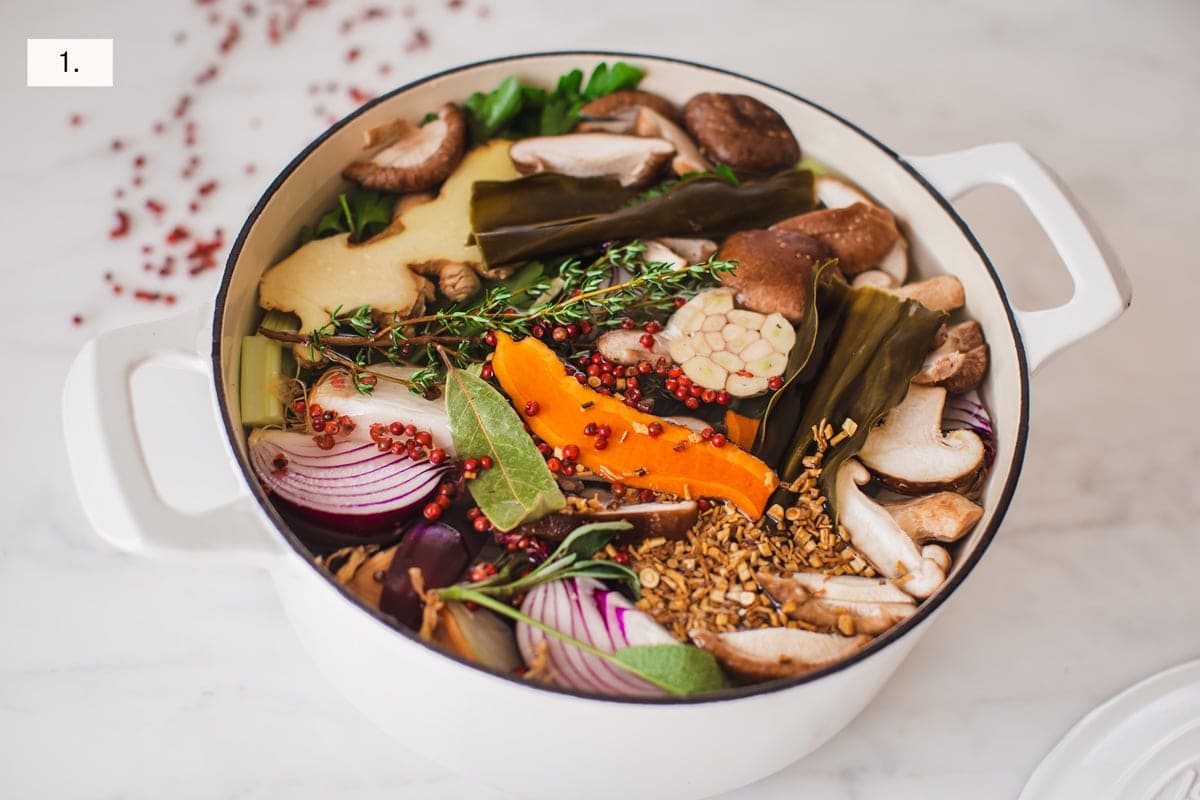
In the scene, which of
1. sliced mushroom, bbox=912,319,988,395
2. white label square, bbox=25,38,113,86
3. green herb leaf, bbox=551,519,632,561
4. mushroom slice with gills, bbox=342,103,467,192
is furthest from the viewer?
white label square, bbox=25,38,113,86

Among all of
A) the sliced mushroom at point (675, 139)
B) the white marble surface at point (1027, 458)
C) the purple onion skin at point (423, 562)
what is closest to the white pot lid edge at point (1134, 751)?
the white marble surface at point (1027, 458)

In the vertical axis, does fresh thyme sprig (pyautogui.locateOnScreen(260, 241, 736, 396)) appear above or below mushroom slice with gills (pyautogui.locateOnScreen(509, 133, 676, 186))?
below

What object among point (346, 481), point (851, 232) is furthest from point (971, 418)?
point (346, 481)

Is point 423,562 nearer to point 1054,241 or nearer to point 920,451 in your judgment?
point 920,451

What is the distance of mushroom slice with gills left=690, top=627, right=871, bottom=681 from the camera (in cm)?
117

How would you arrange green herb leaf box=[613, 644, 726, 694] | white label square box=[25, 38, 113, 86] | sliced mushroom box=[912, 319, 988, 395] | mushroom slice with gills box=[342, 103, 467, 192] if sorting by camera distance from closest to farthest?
green herb leaf box=[613, 644, 726, 694] → sliced mushroom box=[912, 319, 988, 395] → mushroom slice with gills box=[342, 103, 467, 192] → white label square box=[25, 38, 113, 86]

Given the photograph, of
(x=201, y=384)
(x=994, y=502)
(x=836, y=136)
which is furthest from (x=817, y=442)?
(x=201, y=384)

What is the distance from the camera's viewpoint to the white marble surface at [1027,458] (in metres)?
1.44

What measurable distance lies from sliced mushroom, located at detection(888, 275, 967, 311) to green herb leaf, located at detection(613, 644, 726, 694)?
648 mm

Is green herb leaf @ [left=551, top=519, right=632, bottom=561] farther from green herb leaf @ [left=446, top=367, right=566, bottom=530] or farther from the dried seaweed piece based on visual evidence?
the dried seaweed piece

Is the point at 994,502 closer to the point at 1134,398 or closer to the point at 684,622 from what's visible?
the point at 684,622

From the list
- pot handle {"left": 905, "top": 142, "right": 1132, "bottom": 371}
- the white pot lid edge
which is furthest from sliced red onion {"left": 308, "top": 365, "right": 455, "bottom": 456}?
the white pot lid edge

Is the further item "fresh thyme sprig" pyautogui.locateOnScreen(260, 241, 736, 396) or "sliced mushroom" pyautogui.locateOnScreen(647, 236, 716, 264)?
"sliced mushroom" pyautogui.locateOnScreen(647, 236, 716, 264)

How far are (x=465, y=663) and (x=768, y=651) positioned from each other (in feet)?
1.08
